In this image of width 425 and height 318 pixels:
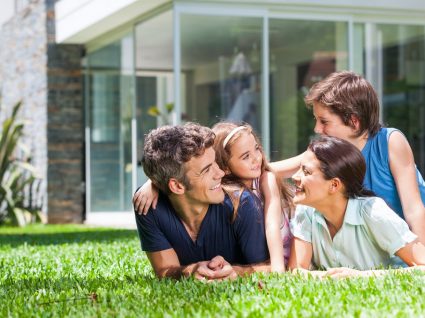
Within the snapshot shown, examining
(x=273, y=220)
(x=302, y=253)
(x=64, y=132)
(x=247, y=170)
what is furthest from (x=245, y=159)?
(x=64, y=132)

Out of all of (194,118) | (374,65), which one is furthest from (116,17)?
(374,65)

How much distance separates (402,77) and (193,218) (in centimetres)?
950

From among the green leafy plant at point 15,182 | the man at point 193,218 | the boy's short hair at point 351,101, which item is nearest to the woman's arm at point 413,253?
the man at point 193,218

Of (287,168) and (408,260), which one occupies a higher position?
(287,168)

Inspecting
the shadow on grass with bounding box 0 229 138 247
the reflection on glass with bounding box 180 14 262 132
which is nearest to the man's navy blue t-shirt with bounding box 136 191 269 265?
the shadow on grass with bounding box 0 229 138 247

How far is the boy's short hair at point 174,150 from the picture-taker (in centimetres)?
422

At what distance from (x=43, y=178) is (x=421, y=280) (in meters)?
10.8

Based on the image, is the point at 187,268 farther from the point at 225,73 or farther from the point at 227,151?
the point at 225,73

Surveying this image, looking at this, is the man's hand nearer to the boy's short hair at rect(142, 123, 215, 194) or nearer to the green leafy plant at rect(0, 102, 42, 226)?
the boy's short hair at rect(142, 123, 215, 194)

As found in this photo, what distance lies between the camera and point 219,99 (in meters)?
11.0

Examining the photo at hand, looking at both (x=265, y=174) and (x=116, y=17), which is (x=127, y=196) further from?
(x=265, y=174)

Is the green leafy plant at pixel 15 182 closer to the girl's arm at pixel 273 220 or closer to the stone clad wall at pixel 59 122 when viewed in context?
the stone clad wall at pixel 59 122

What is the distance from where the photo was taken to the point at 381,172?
188 inches

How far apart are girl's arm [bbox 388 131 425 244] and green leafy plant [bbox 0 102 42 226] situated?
9.24 m
